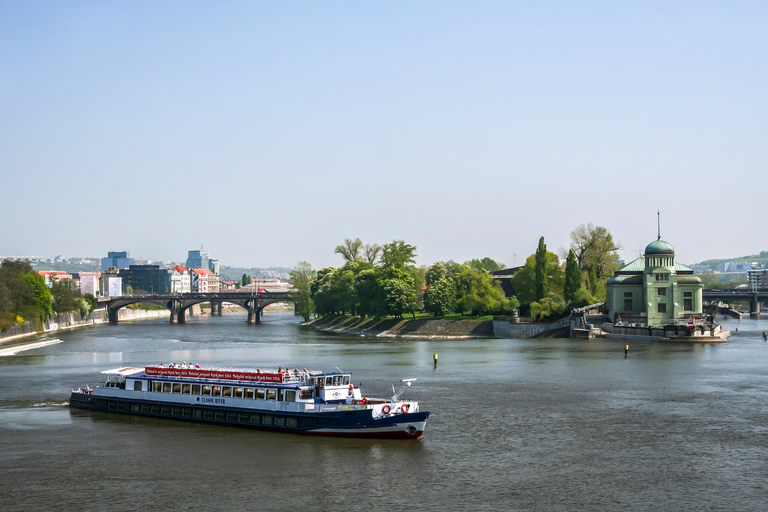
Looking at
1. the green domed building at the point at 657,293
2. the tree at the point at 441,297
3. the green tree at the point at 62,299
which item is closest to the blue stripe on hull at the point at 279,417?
the green domed building at the point at 657,293

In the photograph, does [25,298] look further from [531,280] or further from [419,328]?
[531,280]

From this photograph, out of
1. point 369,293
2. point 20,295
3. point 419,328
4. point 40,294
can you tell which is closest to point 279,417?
point 419,328

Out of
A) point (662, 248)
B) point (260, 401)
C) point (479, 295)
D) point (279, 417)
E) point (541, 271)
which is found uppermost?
point (662, 248)

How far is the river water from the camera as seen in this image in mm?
38031

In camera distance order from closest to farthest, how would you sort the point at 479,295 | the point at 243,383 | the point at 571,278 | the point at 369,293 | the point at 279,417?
1. the point at 279,417
2. the point at 243,383
3. the point at 571,278
4. the point at 479,295
5. the point at 369,293

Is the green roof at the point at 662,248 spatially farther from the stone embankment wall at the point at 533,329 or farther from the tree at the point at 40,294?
the tree at the point at 40,294

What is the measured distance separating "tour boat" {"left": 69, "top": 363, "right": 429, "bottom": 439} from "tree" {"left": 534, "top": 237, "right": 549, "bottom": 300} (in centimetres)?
8535

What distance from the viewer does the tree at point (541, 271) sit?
452ft

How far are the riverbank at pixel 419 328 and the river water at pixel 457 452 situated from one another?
2250 inches

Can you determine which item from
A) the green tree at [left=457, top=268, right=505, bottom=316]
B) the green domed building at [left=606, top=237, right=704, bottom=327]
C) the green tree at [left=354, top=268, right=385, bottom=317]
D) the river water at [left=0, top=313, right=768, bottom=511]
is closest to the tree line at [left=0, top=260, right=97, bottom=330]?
the green tree at [left=354, top=268, right=385, bottom=317]

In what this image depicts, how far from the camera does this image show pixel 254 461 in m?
45.1

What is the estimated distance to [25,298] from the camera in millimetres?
147125

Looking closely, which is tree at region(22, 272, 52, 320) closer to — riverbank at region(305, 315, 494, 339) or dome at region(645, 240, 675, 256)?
riverbank at region(305, 315, 494, 339)

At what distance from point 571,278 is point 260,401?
3509 inches
